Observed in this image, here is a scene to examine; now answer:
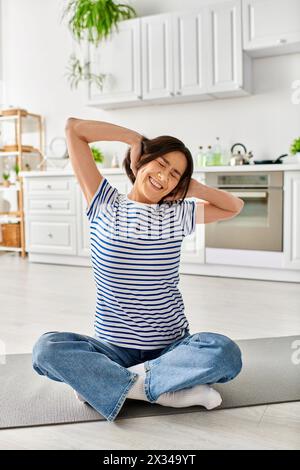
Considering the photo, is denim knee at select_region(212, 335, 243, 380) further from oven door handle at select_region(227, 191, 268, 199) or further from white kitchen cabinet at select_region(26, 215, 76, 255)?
white kitchen cabinet at select_region(26, 215, 76, 255)

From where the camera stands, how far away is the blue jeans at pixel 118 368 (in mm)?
1445

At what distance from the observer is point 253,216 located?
3688 mm

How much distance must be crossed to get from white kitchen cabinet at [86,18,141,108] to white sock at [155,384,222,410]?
3181 mm

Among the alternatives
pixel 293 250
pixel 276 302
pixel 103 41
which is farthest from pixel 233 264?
pixel 103 41

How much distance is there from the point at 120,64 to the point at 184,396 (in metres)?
3.37

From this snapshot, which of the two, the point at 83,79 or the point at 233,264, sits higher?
the point at 83,79

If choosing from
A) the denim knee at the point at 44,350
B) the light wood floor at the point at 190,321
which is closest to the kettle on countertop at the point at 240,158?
the light wood floor at the point at 190,321

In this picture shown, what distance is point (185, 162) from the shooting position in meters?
1.58

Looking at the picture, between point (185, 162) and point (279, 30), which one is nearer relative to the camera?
point (185, 162)

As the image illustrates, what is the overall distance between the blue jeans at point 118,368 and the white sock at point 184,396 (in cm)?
2

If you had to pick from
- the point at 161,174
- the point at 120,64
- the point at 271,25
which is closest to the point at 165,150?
the point at 161,174

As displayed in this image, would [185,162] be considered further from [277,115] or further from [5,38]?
[5,38]

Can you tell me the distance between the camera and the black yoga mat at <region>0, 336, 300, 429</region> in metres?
1.51
